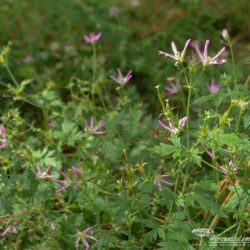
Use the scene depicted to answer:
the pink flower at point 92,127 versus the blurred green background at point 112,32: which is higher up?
the pink flower at point 92,127

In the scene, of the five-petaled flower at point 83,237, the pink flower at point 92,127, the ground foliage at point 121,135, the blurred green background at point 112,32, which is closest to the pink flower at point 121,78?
the ground foliage at point 121,135

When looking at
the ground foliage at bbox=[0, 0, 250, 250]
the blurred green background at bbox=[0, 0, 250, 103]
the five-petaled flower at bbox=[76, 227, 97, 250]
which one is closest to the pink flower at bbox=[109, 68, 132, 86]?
the ground foliage at bbox=[0, 0, 250, 250]

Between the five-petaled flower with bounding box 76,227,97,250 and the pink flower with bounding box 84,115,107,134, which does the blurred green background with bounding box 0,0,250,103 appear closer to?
the pink flower with bounding box 84,115,107,134

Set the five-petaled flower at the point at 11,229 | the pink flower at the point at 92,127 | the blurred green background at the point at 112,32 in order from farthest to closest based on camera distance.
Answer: the blurred green background at the point at 112,32 → the pink flower at the point at 92,127 → the five-petaled flower at the point at 11,229

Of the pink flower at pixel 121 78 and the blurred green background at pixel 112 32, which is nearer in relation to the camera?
the pink flower at pixel 121 78

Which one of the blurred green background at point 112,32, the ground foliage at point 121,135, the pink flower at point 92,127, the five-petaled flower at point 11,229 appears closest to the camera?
the ground foliage at point 121,135

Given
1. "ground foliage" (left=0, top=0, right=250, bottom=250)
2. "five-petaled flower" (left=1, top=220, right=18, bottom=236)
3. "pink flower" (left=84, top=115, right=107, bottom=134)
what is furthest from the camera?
"pink flower" (left=84, top=115, right=107, bottom=134)

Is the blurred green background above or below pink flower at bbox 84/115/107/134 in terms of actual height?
below

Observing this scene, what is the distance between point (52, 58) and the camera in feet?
13.1

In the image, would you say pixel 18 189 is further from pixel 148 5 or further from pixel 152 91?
pixel 148 5

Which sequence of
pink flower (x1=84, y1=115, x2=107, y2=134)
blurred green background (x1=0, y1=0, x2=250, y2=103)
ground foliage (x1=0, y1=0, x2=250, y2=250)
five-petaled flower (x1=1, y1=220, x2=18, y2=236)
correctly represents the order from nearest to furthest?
ground foliage (x1=0, y1=0, x2=250, y2=250) < five-petaled flower (x1=1, y1=220, x2=18, y2=236) < pink flower (x1=84, y1=115, x2=107, y2=134) < blurred green background (x1=0, y1=0, x2=250, y2=103)

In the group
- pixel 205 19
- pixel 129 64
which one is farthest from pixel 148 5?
pixel 129 64

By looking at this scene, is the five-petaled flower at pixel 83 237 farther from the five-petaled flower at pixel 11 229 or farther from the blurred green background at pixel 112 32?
the blurred green background at pixel 112 32

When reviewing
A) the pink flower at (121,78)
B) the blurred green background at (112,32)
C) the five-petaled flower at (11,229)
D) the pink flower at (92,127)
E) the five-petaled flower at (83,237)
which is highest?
the pink flower at (121,78)
